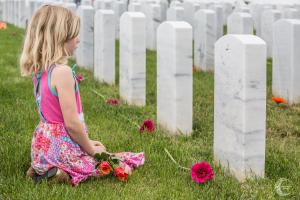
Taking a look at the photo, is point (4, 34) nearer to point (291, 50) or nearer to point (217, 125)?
point (291, 50)

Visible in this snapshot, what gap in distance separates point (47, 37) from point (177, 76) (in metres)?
A: 1.34

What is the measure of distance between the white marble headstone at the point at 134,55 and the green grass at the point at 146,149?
18cm

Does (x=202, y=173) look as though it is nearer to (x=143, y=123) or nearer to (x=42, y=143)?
(x=42, y=143)

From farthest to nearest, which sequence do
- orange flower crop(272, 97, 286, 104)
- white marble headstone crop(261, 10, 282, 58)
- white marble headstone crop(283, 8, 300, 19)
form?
white marble headstone crop(283, 8, 300, 19) < white marble headstone crop(261, 10, 282, 58) < orange flower crop(272, 97, 286, 104)

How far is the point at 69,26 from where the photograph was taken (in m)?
3.30

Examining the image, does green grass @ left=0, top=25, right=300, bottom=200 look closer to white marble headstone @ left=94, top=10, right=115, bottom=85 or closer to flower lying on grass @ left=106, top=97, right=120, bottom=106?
flower lying on grass @ left=106, top=97, right=120, bottom=106

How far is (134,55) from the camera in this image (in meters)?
5.41

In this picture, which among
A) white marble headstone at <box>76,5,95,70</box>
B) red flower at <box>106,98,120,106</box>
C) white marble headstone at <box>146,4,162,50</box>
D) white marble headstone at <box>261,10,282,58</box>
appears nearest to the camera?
red flower at <box>106,98,120,106</box>

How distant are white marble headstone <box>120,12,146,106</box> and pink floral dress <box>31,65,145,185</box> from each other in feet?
6.75

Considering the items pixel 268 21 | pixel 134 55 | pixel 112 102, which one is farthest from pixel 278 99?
pixel 268 21

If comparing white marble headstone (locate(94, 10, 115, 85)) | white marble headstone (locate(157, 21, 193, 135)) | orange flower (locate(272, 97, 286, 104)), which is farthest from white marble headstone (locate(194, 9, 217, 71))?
white marble headstone (locate(157, 21, 193, 135))

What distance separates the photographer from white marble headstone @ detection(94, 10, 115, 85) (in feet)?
20.7

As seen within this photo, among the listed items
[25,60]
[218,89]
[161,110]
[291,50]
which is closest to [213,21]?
[291,50]

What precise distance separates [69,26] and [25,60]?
1.01 ft
